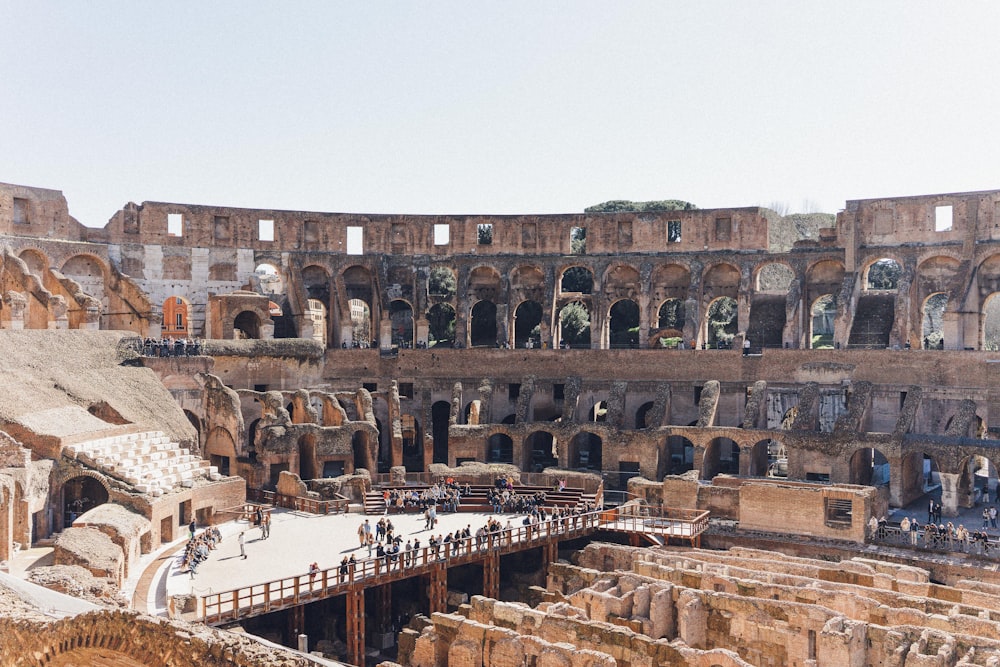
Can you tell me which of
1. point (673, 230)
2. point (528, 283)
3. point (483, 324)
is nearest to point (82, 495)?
point (528, 283)

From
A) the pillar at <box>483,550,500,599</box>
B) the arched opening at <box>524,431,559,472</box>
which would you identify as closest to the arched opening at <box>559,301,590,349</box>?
the arched opening at <box>524,431,559,472</box>

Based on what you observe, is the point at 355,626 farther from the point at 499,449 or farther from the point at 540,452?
the point at 540,452

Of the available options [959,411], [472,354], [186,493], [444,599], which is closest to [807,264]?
[959,411]

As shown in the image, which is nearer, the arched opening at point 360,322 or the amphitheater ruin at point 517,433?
the amphitheater ruin at point 517,433

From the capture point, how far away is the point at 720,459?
34.5 m

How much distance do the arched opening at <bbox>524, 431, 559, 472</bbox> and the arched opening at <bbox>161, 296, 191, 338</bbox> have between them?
15.4 metres

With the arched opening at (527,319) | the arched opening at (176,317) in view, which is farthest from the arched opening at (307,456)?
the arched opening at (527,319)

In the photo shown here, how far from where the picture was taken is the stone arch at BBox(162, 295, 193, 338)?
134ft

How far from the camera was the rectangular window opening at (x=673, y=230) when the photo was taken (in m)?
42.4

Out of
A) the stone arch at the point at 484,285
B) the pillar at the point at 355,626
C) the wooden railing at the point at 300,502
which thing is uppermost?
the stone arch at the point at 484,285

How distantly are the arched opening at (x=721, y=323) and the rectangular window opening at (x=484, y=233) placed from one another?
12.0 m

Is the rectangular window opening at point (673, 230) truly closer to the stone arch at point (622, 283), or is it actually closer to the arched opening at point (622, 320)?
the stone arch at point (622, 283)

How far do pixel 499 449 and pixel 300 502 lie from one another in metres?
10.5

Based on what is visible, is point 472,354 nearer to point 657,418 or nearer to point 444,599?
point 657,418
